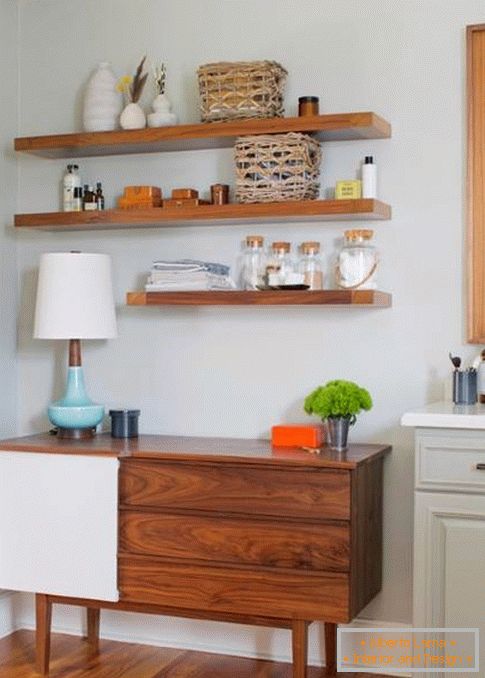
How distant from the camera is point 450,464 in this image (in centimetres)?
296

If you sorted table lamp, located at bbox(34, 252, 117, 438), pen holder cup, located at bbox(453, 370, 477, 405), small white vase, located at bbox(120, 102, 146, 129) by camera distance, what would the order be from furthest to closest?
small white vase, located at bbox(120, 102, 146, 129) → table lamp, located at bbox(34, 252, 117, 438) → pen holder cup, located at bbox(453, 370, 477, 405)

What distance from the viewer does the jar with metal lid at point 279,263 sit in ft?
11.7

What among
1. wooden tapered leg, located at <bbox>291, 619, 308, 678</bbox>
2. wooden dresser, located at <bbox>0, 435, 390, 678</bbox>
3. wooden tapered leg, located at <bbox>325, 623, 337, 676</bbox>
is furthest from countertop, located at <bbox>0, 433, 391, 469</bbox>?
wooden tapered leg, located at <bbox>325, 623, 337, 676</bbox>

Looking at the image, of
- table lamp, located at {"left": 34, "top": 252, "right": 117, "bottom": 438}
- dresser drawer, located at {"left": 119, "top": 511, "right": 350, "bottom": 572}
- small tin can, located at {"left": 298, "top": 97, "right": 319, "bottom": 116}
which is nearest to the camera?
dresser drawer, located at {"left": 119, "top": 511, "right": 350, "bottom": 572}

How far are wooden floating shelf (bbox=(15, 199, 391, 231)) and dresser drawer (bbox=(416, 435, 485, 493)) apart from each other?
81 cm

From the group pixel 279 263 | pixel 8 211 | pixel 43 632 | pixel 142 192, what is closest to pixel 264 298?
pixel 279 263

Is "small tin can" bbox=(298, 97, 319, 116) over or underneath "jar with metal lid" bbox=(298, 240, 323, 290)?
over

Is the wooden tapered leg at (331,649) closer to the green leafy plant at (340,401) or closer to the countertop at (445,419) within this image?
the green leafy plant at (340,401)

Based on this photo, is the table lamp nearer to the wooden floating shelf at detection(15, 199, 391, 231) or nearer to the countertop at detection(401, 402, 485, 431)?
the wooden floating shelf at detection(15, 199, 391, 231)

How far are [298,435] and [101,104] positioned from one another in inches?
53.9

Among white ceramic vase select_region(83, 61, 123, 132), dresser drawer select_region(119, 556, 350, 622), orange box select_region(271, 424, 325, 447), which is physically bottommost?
dresser drawer select_region(119, 556, 350, 622)

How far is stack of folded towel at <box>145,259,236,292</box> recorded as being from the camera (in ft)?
11.8

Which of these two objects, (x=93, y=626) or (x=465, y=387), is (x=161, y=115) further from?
(x=93, y=626)

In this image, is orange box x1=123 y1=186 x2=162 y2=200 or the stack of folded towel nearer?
the stack of folded towel
